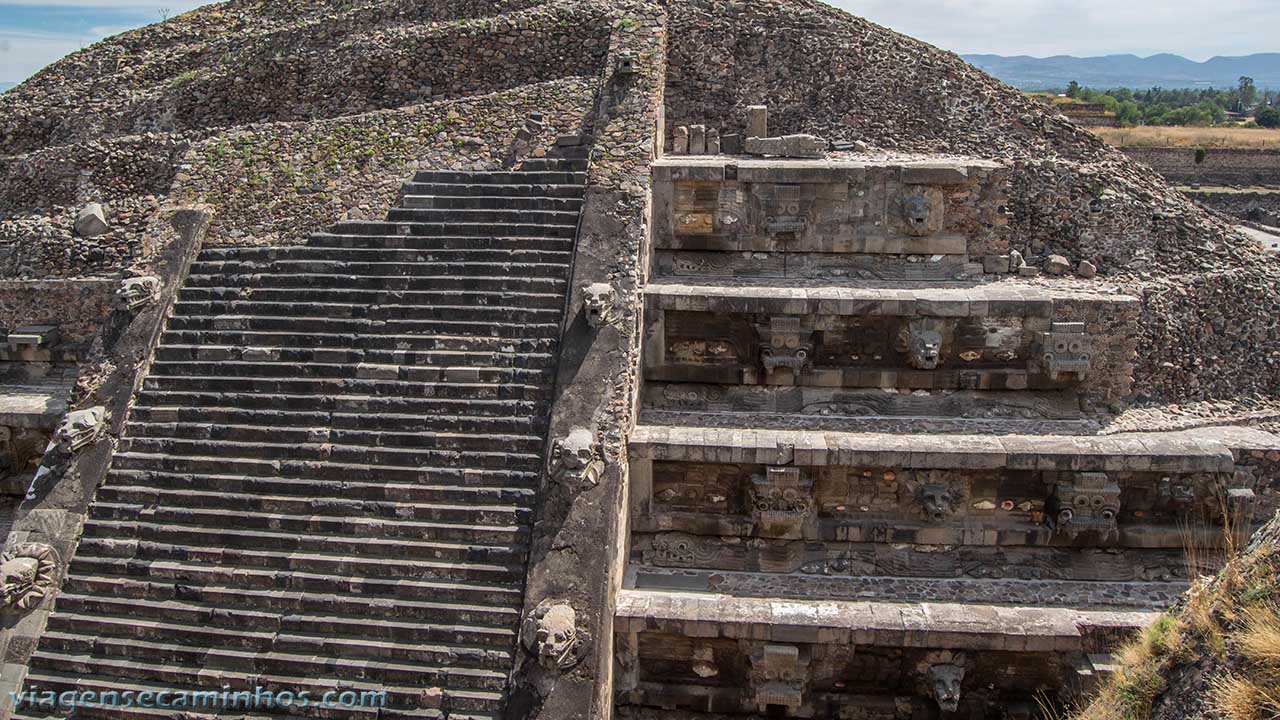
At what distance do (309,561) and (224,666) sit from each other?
106 centimetres

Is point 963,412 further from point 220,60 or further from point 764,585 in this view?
point 220,60

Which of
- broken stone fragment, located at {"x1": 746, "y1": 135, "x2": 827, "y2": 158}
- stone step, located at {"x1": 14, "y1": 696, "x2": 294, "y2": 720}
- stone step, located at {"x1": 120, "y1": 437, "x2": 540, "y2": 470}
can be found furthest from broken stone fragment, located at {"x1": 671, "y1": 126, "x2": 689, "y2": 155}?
stone step, located at {"x1": 14, "y1": 696, "x2": 294, "y2": 720}

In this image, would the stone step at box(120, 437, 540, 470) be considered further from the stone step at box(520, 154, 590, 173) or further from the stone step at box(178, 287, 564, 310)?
the stone step at box(520, 154, 590, 173)

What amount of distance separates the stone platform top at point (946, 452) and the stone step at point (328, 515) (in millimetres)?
1537

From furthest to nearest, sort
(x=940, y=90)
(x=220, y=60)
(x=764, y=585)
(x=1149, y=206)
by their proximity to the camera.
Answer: (x=220, y=60) → (x=940, y=90) → (x=1149, y=206) → (x=764, y=585)

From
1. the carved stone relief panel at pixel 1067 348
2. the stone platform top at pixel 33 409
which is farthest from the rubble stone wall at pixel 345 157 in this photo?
the carved stone relief panel at pixel 1067 348

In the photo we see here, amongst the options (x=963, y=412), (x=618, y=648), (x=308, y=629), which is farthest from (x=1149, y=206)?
(x=308, y=629)

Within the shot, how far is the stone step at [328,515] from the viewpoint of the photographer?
757cm

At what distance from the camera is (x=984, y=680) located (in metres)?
7.60

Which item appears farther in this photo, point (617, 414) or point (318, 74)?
point (318, 74)

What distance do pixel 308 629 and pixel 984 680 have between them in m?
6.03

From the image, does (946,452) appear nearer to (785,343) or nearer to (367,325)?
(785,343)

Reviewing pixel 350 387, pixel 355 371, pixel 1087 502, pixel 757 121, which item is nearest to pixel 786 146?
pixel 757 121

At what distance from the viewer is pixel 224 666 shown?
23.5 ft
